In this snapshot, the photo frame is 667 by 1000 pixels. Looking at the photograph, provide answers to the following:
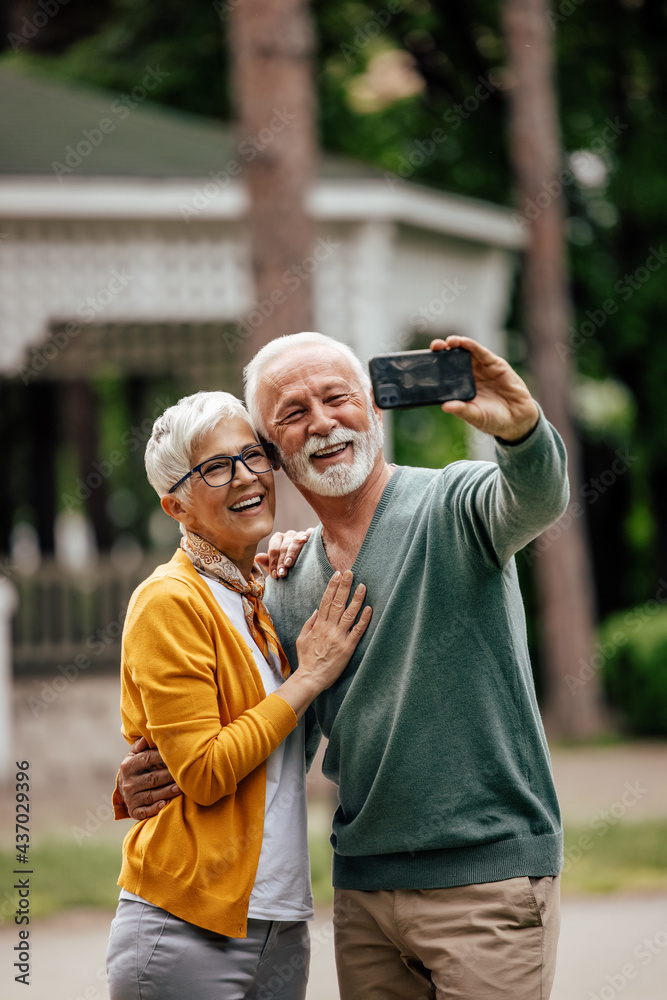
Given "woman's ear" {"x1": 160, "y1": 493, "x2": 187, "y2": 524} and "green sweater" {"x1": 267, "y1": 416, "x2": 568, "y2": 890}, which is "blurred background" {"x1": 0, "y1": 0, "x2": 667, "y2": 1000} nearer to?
"green sweater" {"x1": 267, "y1": 416, "x2": 568, "y2": 890}

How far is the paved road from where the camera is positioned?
4977 mm

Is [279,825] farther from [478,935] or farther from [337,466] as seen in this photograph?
[337,466]

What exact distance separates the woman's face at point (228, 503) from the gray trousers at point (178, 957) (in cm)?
81

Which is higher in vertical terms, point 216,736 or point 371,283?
point 371,283

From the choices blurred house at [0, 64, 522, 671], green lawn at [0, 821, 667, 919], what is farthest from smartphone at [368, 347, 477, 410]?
blurred house at [0, 64, 522, 671]

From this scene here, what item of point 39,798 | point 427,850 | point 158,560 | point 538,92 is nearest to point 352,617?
point 427,850

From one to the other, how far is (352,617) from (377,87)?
1609 centimetres

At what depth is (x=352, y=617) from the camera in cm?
262

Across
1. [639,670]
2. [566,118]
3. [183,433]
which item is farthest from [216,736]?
[566,118]

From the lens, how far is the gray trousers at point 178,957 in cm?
243

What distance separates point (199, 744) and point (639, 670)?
33.9 feet

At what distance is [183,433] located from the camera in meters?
2.62

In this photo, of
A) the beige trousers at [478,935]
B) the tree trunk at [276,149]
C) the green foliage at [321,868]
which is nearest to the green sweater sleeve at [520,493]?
the beige trousers at [478,935]

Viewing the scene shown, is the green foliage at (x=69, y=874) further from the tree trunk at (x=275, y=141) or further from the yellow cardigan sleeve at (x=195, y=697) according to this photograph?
the yellow cardigan sleeve at (x=195, y=697)
